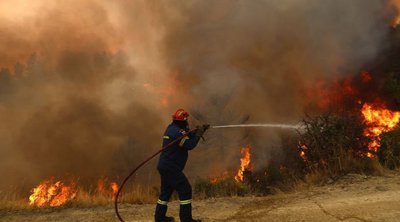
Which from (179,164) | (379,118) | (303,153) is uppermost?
(379,118)

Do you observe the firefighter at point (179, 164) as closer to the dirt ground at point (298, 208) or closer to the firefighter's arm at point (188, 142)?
→ the firefighter's arm at point (188, 142)

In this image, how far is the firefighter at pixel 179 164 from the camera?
4812 mm

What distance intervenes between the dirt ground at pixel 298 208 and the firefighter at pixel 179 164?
0.63m

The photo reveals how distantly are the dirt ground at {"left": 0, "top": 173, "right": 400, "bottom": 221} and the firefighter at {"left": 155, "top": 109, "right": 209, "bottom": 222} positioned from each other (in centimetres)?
63

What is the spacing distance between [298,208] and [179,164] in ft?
6.70

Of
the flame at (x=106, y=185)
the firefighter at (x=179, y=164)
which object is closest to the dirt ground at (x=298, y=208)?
the firefighter at (x=179, y=164)

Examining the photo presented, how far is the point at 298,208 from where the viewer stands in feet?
17.7

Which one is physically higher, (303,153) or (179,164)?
(303,153)

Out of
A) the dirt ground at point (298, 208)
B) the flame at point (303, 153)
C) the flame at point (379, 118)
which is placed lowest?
the dirt ground at point (298, 208)

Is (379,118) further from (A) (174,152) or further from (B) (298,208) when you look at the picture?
(A) (174,152)

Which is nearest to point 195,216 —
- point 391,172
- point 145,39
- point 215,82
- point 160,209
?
point 160,209

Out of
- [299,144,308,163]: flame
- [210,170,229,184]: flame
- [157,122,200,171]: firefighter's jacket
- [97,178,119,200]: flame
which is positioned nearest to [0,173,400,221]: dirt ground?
[157,122,200,171]: firefighter's jacket

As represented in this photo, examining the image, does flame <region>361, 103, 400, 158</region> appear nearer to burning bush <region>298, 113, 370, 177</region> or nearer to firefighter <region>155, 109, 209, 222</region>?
burning bush <region>298, 113, 370, 177</region>

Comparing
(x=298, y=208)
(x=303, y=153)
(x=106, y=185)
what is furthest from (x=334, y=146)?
(x=106, y=185)
